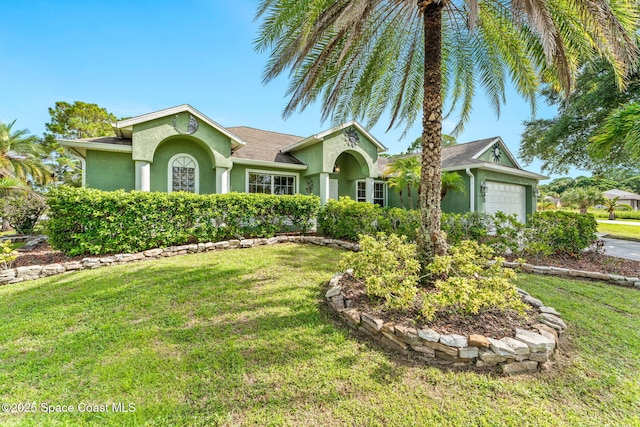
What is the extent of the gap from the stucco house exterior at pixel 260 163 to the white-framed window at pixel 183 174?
39mm

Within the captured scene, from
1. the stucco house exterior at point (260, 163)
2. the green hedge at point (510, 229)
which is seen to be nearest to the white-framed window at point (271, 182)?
the stucco house exterior at point (260, 163)

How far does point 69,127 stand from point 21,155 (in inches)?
243

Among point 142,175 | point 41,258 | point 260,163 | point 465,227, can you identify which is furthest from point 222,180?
point 465,227

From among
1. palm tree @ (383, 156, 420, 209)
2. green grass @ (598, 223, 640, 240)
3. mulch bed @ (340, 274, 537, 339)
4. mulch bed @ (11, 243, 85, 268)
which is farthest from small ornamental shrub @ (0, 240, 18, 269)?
green grass @ (598, 223, 640, 240)

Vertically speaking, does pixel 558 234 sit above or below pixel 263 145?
below

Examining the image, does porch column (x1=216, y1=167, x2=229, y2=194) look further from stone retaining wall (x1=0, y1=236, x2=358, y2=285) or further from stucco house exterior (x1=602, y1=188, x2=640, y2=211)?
stucco house exterior (x1=602, y1=188, x2=640, y2=211)

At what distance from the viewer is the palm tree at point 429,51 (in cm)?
428

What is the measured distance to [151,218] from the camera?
7.81 m

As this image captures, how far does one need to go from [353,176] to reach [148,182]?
398 inches

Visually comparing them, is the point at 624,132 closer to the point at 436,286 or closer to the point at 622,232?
the point at 436,286

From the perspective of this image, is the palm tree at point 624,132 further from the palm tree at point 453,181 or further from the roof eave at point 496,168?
the roof eave at point 496,168

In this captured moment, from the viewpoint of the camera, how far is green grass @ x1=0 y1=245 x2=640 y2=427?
235 centimetres

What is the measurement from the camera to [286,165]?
42.7 feet

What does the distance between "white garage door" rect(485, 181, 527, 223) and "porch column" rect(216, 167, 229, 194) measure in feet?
43.3
